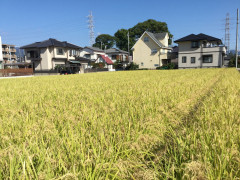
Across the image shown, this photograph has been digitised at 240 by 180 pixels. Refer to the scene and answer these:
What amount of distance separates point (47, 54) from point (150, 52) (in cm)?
2082

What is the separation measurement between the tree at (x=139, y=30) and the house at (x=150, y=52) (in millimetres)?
22565

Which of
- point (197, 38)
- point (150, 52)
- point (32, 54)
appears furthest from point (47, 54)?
point (197, 38)

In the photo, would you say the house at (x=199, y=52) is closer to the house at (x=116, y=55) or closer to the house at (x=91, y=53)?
the house at (x=116, y=55)

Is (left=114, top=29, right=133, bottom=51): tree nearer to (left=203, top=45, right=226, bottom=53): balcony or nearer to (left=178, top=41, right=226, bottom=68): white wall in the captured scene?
(left=178, top=41, right=226, bottom=68): white wall

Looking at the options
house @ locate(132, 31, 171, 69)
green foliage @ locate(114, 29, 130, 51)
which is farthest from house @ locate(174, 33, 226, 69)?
green foliage @ locate(114, 29, 130, 51)

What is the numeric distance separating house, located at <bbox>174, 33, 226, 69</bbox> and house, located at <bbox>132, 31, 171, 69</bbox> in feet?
13.7

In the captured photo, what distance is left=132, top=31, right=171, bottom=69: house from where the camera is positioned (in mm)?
37281

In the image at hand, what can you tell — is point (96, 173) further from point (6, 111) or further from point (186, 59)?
point (186, 59)

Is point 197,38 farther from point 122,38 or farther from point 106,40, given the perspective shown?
point 106,40

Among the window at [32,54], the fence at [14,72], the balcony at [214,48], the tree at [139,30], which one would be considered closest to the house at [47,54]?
the window at [32,54]

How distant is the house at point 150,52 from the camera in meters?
37.3

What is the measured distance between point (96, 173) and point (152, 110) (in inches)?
69.4

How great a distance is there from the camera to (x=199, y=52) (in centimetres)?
3272

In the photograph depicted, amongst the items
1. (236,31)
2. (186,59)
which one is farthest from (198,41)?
(236,31)
